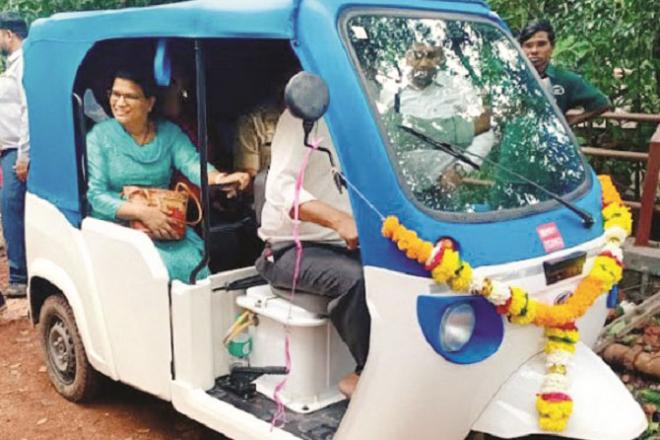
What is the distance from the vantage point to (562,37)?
20.4 ft

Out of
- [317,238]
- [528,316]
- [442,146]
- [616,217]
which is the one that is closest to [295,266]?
[317,238]

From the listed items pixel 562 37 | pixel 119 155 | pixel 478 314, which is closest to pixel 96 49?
pixel 119 155

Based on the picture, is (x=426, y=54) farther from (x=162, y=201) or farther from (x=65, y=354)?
(x=65, y=354)

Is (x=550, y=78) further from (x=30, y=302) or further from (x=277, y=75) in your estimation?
(x=30, y=302)

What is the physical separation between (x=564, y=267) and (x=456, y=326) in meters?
0.51

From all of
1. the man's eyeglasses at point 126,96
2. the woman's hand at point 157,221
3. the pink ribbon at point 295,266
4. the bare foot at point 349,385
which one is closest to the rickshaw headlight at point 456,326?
the bare foot at point 349,385

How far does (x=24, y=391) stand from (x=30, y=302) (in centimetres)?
55

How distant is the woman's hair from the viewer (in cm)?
382

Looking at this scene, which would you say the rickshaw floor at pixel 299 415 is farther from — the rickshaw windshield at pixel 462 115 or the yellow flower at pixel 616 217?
the yellow flower at pixel 616 217

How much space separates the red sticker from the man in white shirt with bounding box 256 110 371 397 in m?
0.68

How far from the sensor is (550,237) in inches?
113

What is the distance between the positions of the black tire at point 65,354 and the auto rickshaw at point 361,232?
0.06 feet

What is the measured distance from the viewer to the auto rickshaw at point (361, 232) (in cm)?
266

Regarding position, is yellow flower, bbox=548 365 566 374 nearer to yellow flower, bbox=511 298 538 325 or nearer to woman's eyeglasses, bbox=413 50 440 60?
yellow flower, bbox=511 298 538 325
